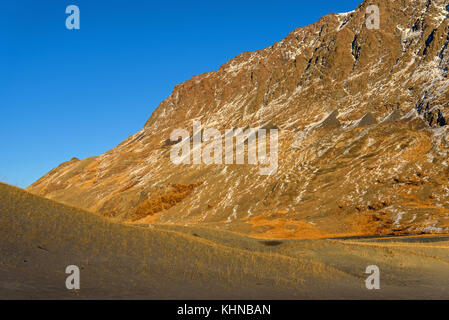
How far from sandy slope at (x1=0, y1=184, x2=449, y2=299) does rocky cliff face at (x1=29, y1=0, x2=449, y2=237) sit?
3291 cm

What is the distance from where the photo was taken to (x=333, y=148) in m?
73.0

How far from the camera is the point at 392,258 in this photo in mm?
26125

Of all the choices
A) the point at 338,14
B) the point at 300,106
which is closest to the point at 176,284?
the point at 300,106

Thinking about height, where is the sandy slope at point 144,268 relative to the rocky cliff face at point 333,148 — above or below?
below

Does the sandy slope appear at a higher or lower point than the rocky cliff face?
lower

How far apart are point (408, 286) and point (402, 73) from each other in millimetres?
71459

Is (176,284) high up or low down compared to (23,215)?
down

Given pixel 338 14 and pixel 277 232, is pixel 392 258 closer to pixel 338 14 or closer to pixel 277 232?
pixel 277 232

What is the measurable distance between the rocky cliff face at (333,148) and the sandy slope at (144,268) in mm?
32909

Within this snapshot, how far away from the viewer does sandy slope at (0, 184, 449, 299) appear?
1452 cm

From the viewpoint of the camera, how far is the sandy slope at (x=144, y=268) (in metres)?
14.5

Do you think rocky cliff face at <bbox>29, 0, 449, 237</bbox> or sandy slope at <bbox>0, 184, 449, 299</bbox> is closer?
sandy slope at <bbox>0, 184, 449, 299</bbox>

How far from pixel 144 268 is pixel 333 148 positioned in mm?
60316

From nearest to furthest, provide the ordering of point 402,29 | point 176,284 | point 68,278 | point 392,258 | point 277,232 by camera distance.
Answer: point 68,278 → point 176,284 → point 392,258 → point 277,232 → point 402,29
